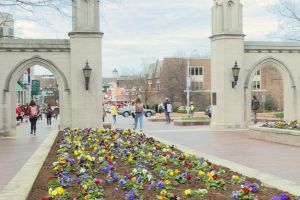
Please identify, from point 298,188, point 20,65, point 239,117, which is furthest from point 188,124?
point 298,188

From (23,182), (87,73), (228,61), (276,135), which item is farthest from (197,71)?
(23,182)

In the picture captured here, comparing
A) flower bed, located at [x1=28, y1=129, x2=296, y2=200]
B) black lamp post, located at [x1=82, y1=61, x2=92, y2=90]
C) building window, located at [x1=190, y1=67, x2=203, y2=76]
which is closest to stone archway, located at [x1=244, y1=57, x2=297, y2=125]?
black lamp post, located at [x1=82, y1=61, x2=92, y2=90]

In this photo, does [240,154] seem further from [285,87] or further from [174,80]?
[174,80]

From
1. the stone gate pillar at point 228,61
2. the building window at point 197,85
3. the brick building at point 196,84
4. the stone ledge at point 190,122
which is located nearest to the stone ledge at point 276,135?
the stone gate pillar at point 228,61

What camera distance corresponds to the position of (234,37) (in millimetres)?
24906

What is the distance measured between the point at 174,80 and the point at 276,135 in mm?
56773

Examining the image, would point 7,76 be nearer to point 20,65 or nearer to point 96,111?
point 20,65

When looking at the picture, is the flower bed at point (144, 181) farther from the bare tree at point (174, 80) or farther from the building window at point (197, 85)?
the building window at point (197, 85)

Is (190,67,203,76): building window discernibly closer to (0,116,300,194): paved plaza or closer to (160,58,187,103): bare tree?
(160,58,187,103): bare tree

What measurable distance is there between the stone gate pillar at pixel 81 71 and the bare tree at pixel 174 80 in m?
47.8

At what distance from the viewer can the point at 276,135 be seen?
16953mm

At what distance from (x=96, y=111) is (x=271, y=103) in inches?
1445

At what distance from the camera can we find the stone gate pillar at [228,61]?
2478 cm

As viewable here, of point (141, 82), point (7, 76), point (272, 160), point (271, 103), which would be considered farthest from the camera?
point (141, 82)
